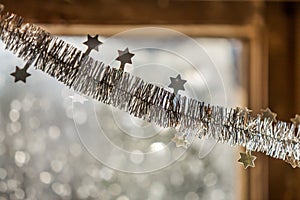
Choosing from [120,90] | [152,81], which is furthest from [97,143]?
[120,90]

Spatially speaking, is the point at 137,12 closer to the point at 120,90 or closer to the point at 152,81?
the point at 152,81

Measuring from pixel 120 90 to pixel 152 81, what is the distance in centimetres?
50

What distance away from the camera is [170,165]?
921mm

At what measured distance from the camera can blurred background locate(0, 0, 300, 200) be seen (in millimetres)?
906

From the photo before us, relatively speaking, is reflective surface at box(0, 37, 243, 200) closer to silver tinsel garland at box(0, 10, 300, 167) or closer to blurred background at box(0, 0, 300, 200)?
blurred background at box(0, 0, 300, 200)

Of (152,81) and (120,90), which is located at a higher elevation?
(152,81)

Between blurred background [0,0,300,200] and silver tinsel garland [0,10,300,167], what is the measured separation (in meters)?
0.48

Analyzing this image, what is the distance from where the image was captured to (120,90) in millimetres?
399

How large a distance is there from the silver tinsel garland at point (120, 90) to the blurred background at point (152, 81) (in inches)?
18.8

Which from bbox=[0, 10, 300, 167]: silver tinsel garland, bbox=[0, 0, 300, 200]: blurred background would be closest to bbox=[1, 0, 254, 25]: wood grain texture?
bbox=[0, 0, 300, 200]: blurred background

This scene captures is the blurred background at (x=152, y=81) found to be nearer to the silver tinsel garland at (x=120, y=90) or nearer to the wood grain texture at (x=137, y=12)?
the wood grain texture at (x=137, y=12)

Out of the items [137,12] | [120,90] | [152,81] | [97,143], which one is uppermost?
[137,12]

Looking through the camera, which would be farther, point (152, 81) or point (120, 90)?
point (152, 81)

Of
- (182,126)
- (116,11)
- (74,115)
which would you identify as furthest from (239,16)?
(182,126)
